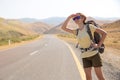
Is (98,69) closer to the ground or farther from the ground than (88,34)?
closer to the ground

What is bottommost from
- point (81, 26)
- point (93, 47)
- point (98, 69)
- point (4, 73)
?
point (4, 73)

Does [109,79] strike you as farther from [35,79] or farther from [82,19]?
[82,19]

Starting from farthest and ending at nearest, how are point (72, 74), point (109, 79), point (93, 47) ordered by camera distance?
point (72, 74), point (109, 79), point (93, 47)

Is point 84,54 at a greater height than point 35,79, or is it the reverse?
point 84,54

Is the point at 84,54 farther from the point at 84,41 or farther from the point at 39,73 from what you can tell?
the point at 39,73

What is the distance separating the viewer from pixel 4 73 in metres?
10.9

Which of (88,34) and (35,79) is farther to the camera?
(35,79)

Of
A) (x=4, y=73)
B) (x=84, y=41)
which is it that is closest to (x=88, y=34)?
(x=84, y=41)

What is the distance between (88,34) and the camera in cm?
610

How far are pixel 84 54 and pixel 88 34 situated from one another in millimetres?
431

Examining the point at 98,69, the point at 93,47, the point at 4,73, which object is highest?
the point at 93,47

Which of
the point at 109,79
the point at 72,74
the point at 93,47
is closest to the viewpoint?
the point at 93,47

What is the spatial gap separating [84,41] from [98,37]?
302mm

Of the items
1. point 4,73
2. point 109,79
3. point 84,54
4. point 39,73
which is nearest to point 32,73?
point 39,73
